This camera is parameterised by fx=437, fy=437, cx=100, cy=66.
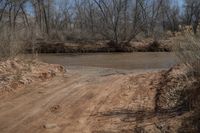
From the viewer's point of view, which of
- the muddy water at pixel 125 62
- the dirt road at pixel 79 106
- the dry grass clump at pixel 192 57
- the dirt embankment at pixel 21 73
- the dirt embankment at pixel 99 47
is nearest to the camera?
the dirt road at pixel 79 106

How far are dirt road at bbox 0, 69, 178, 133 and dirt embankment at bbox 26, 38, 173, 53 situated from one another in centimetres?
2273

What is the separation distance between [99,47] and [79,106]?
27.9 m

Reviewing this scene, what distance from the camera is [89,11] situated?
48.2 m

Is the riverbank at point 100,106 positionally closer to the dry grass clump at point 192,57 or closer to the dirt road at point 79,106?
the dirt road at point 79,106

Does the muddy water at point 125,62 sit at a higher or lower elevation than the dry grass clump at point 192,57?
lower

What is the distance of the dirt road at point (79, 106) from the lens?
8.30 m

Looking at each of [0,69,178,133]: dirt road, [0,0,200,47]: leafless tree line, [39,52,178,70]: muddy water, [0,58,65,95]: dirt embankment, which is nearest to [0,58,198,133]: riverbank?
[0,69,178,133]: dirt road

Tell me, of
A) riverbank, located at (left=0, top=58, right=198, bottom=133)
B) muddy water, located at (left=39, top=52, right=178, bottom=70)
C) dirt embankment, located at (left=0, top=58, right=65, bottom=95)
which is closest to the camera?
riverbank, located at (left=0, top=58, right=198, bottom=133)

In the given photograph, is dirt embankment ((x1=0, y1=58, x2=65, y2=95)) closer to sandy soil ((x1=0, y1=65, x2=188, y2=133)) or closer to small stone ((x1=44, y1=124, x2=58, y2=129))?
sandy soil ((x1=0, y1=65, x2=188, y2=133))

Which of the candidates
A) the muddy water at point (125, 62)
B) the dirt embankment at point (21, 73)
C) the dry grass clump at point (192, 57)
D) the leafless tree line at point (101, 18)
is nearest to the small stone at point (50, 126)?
the dry grass clump at point (192, 57)

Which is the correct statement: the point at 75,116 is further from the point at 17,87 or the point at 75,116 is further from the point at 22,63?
the point at 22,63

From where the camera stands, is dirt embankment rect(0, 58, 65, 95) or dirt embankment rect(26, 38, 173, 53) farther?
dirt embankment rect(26, 38, 173, 53)

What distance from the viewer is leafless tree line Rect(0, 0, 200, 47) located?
39.6 metres

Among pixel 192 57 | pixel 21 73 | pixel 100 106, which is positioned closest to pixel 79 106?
pixel 100 106
